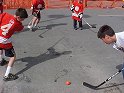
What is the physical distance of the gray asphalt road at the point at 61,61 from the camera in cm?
709

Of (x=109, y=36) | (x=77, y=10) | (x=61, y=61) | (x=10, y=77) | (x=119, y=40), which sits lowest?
(x=61, y=61)

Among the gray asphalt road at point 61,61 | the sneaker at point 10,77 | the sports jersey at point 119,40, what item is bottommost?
the gray asphalt road at point 61,61

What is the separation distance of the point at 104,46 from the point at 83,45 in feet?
2.42

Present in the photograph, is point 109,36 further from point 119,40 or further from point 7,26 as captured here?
point 7,26

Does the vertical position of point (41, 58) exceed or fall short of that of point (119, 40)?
it falls short

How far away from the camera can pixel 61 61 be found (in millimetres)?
8820

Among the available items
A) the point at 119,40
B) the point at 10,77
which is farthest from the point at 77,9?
the point at 119,40

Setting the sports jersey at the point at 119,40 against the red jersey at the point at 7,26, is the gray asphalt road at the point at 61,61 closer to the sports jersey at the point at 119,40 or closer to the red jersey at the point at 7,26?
the red jersey at the point at 7,26

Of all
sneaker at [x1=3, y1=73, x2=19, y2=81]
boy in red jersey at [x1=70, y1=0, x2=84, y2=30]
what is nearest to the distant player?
sneaker at [x1=3, y1=73, x2=19, y2=81]

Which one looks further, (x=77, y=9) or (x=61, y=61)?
(x=77, y=9)

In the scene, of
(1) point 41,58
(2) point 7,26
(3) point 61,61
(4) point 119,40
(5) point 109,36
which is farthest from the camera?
(1) point 41,58

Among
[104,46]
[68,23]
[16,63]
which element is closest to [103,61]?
[104,46]

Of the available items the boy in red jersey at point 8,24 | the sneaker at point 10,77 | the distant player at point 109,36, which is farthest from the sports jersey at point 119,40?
the sneaker at point 10,77

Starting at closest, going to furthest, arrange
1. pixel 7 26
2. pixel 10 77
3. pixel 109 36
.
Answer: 1. pixel 109 36
2. pixel 7 26
3. pixel 10 77
